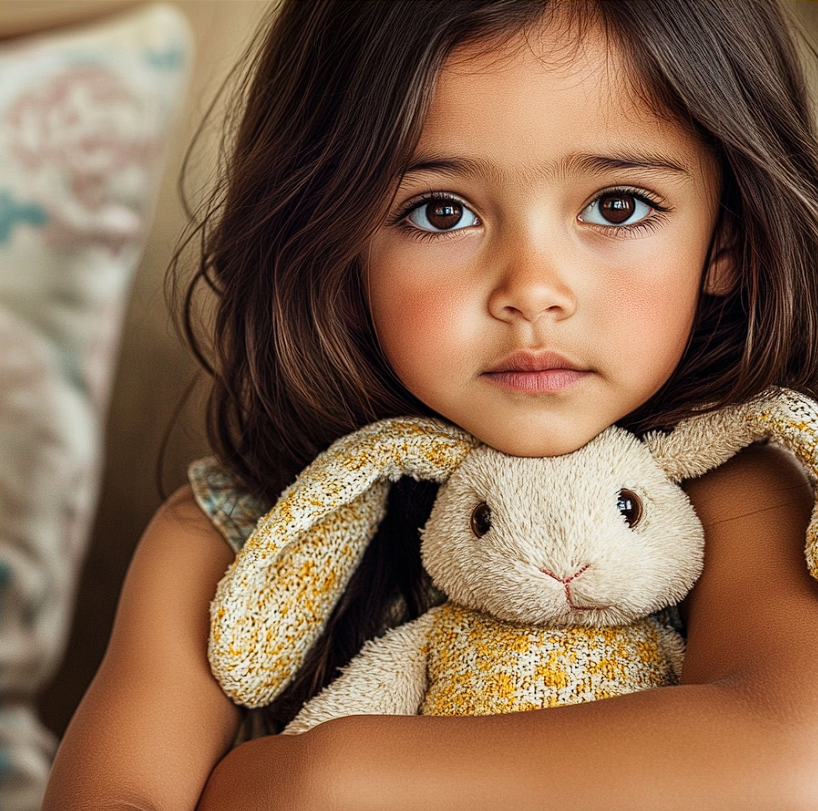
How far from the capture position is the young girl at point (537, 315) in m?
0.56

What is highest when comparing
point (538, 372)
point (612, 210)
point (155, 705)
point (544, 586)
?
point (612, 210)

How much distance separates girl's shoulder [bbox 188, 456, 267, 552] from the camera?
83cm

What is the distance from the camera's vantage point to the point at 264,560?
70cm

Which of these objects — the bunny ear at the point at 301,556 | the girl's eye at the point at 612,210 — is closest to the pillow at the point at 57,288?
the bunny ear at the point at 301,556

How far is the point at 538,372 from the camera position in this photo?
68 cm

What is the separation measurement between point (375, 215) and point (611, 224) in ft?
0.54

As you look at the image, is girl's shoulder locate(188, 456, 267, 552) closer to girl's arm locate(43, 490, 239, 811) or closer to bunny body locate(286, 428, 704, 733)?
girl's arm locate(43, 490, 239, 811)

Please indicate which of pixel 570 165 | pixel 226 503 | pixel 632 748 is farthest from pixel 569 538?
pixel 226 503

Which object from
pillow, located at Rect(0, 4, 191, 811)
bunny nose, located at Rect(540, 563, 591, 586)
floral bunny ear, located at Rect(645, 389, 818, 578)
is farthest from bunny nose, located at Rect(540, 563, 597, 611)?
pillow, located at Rect(0, 4, 191, 811)

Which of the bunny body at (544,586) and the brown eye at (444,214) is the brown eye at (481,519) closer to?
the bunny body at (544,586)

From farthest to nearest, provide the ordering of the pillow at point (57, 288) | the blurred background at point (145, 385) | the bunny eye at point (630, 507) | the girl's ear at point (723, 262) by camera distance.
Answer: the blurred background at point (145, 385) < the pillow at point (57, 288) < the girl's ear at point (723, 262) < the bunny eye at point (630, 507)

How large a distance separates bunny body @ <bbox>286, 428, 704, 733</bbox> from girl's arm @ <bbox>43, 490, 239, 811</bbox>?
8 centimetres

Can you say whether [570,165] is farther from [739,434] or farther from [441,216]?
[739,434]

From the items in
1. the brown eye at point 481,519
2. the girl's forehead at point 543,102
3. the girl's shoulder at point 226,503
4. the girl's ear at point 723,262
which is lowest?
the girl's shoulder at point 226,503
